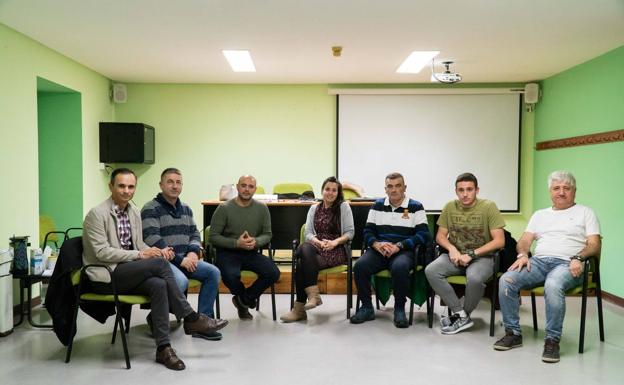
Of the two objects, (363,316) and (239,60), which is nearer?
(363,316)

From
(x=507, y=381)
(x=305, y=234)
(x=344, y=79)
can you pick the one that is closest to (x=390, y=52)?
(x=344, y=79)

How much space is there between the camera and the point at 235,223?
438 cm

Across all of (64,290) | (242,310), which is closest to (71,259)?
(64,290)

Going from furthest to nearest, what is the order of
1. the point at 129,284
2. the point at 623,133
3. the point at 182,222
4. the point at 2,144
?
the point at 623,133, the point at 2,144, the point at 182,222, the point at 129,284

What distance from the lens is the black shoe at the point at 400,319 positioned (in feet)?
13.7

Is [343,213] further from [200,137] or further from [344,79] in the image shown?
[200,137]

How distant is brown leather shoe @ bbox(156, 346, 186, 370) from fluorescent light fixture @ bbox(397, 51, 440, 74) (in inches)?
151

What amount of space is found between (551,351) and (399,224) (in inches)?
59.4

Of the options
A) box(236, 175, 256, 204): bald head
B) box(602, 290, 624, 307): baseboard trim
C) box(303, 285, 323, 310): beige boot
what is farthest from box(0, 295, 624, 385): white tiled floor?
box(236, 175, 256, 204): bald head

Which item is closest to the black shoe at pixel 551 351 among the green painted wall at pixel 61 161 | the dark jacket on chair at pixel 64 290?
the dark jacket on chair at pixel 64 290

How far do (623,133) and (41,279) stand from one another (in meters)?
5.32

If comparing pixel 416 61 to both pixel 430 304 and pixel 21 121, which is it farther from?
pixel 21 121

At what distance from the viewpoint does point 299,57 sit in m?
5.74

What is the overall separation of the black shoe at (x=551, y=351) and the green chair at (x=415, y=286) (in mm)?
946
